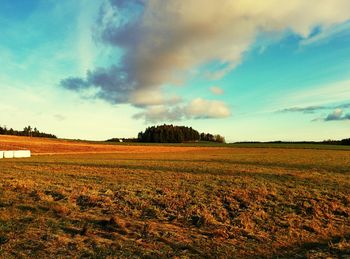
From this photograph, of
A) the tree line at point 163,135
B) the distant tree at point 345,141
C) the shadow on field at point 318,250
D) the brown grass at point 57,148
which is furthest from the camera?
the tree line at point 163,135

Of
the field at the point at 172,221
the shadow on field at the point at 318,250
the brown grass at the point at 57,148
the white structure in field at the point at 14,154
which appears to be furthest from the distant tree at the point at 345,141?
the shadow on field at the point at 318,250

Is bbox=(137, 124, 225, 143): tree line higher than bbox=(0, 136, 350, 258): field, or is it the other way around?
bbox=(137, 124, 225, 143): tree line

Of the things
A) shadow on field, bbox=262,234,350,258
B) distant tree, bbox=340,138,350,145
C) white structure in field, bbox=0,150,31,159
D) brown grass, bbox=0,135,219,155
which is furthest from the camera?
distant tree, bbox=340,138,350,145

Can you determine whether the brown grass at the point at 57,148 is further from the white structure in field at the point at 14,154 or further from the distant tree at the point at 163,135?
the distant tree at the point at 163,135

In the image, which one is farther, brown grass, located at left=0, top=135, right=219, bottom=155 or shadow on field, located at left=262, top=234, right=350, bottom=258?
brown grass, located at left=0, top=135, right=219, bottom=155

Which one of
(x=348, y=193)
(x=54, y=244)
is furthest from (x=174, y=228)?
(x=348, y=193)

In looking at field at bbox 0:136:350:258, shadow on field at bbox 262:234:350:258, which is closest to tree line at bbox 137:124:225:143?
field at bbox 0:136:350:258

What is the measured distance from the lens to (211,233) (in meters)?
10.9

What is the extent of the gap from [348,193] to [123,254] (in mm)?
13685

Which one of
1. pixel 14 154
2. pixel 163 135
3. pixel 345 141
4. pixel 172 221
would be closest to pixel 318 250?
pixel 172 221

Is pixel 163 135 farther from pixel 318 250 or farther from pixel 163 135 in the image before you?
pixel 318 250

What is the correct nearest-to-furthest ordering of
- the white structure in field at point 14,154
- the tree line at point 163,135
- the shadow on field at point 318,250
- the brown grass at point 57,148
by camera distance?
the shadow on field at point 318,250
the white structure in field at point 14,154
the brown grass at point 57,148
the tree line at point 163,135

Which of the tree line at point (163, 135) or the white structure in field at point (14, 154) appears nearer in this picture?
the white structure in field at point (14, 154)

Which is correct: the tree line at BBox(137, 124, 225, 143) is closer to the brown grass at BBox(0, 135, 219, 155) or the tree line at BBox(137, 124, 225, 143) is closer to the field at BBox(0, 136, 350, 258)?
the brown grass at BBox(0, 135, 219, 155)
